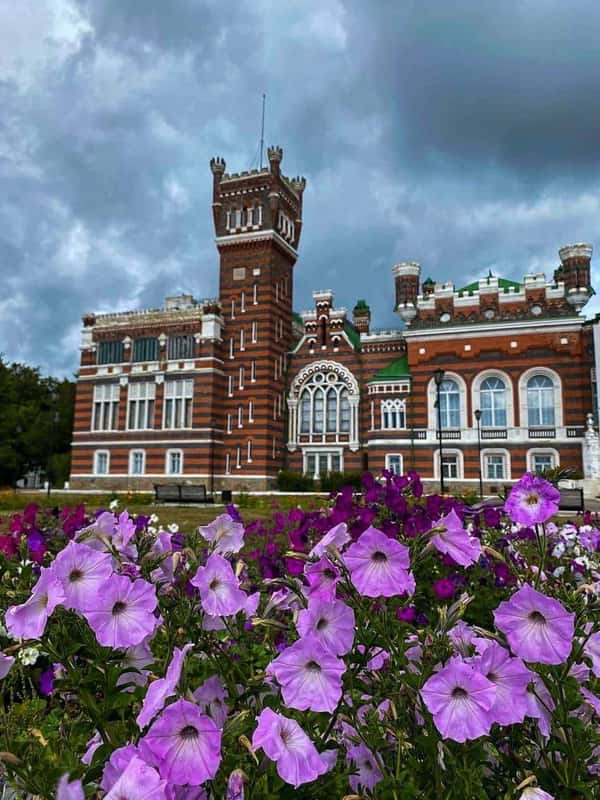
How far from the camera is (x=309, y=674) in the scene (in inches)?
53.6

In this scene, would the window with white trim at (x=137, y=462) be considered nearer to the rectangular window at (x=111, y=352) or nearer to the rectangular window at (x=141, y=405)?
the rectangular window at (x=141, y=405)

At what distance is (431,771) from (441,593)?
2.02m

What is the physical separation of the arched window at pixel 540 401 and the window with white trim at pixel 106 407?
25800 mm

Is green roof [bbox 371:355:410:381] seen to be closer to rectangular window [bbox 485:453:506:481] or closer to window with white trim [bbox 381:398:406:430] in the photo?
window with white trim [bbox 381:398:406:430]

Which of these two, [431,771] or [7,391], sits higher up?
[7,391]

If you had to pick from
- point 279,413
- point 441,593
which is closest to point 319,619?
point 441,593

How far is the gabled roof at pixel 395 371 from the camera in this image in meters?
32.8

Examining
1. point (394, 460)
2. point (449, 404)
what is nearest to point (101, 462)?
point (394, 460)

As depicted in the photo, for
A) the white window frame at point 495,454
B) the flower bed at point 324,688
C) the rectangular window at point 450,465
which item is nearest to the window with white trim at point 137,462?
the rectangular window at point 450,465

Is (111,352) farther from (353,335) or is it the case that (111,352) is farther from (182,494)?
(182,494)

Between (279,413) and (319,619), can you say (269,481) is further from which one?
(319,619)

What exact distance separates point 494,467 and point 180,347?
20.6 metres

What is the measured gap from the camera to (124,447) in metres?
37.2

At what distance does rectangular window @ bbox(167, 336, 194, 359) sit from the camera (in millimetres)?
36438
